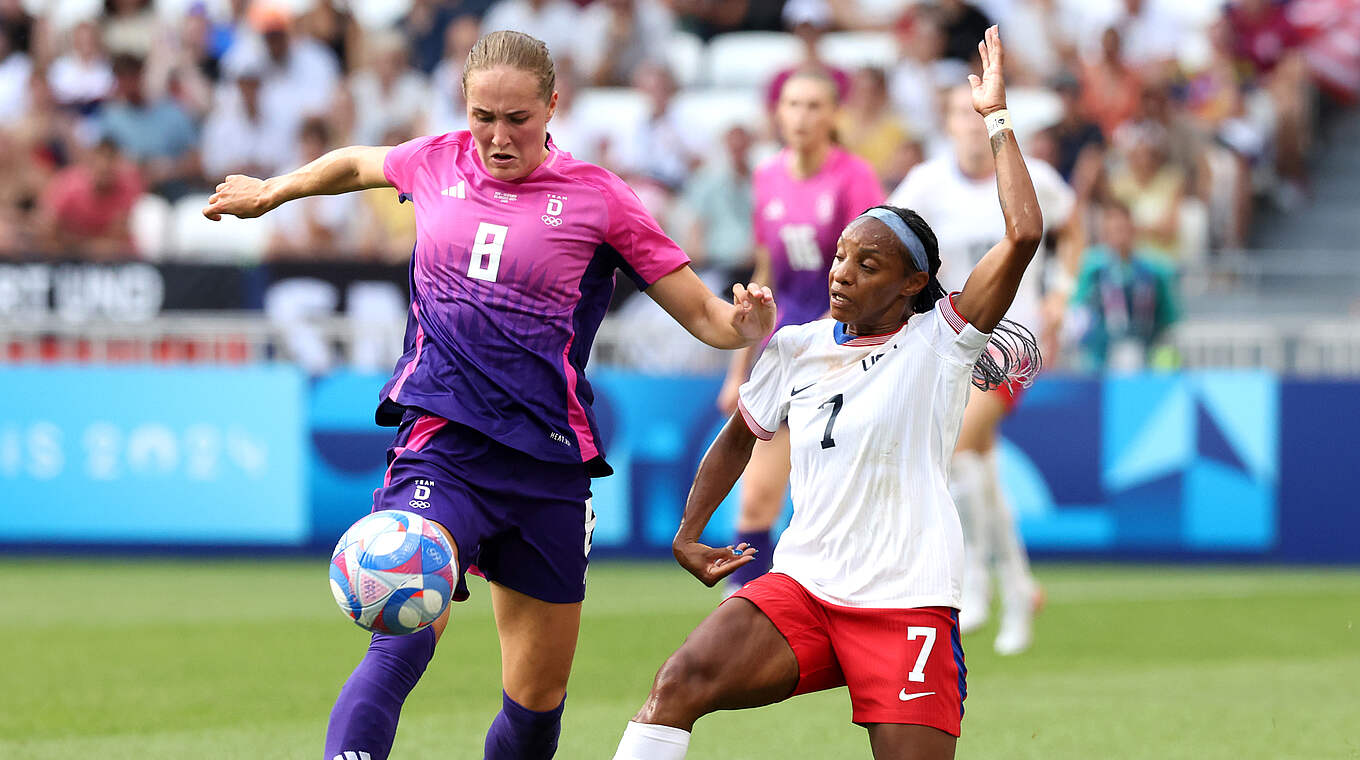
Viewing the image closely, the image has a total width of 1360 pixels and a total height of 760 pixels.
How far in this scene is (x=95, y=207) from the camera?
1571 cm

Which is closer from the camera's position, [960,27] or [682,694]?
[682,694]

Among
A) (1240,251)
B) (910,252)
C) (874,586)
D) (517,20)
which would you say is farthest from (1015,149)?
(517,20)

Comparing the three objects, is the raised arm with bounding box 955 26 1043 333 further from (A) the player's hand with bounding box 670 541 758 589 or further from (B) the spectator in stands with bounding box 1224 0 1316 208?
(B) the spectator in stands with bounding box 1224 0 1316 208

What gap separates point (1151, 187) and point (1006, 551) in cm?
769

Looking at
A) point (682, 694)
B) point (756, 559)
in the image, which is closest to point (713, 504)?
point (682, 694)

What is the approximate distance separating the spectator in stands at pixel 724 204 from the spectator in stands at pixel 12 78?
23.1ft

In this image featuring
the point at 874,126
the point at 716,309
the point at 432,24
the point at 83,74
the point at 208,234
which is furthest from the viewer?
the point at 432,24

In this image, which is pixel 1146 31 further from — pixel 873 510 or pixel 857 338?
pixel 873 510

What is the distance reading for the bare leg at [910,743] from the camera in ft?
15.1

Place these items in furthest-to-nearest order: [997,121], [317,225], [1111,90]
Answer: [1111,90], [317,225], [997,121]

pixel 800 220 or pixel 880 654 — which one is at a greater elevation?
pixel 800 220

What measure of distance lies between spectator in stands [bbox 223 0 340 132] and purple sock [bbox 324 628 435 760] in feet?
43.4

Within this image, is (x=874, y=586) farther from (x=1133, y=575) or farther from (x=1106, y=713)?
(x=1133, y=575)

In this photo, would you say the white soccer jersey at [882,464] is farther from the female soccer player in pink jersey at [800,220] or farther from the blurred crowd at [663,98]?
the blurred crowd at [663,98]
